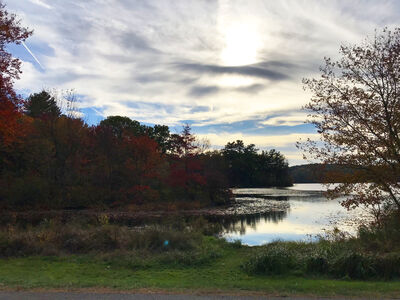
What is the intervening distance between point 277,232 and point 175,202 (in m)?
23.7

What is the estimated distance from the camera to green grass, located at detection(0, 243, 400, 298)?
7.40 m

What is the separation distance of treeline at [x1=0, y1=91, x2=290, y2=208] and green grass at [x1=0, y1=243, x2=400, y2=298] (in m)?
32.4

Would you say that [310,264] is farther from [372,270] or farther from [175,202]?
[175,202]

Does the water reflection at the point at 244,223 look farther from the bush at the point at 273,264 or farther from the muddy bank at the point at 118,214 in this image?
the bush at the point at 273,264

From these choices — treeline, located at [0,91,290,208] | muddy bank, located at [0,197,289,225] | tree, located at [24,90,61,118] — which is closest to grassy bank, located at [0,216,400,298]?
muddy bank, located at [0,197,289,225]

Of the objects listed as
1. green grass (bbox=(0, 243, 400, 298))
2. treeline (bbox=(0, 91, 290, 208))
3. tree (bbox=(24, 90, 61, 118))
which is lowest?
green grass (bbox=(0, 243, 400, 298))

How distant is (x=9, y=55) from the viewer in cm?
2106

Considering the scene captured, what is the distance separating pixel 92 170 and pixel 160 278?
1616 inches

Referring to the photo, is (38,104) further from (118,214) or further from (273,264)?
(273,264)

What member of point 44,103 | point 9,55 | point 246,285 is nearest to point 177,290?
point 246,285

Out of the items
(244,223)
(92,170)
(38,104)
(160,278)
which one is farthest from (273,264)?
(38,104)

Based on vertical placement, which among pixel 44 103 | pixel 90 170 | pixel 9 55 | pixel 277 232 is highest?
pixel 44 103

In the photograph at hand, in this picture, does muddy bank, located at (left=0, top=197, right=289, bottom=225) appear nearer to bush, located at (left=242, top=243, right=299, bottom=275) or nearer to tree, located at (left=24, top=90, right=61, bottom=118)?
bush, located at (left=242, top=243, right=299, bottom=275)

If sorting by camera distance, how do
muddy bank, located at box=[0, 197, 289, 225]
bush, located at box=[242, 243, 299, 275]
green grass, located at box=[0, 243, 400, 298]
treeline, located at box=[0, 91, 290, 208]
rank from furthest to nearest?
1. treeline, located at box=[0, 91, 290, 208]
2. muddy bank, located at box=[0, 197, 289, 225]
3. bush, located at box=[242, 243, 299, 275]
4. green grass, located at box=[0, 243, 400, 298]
